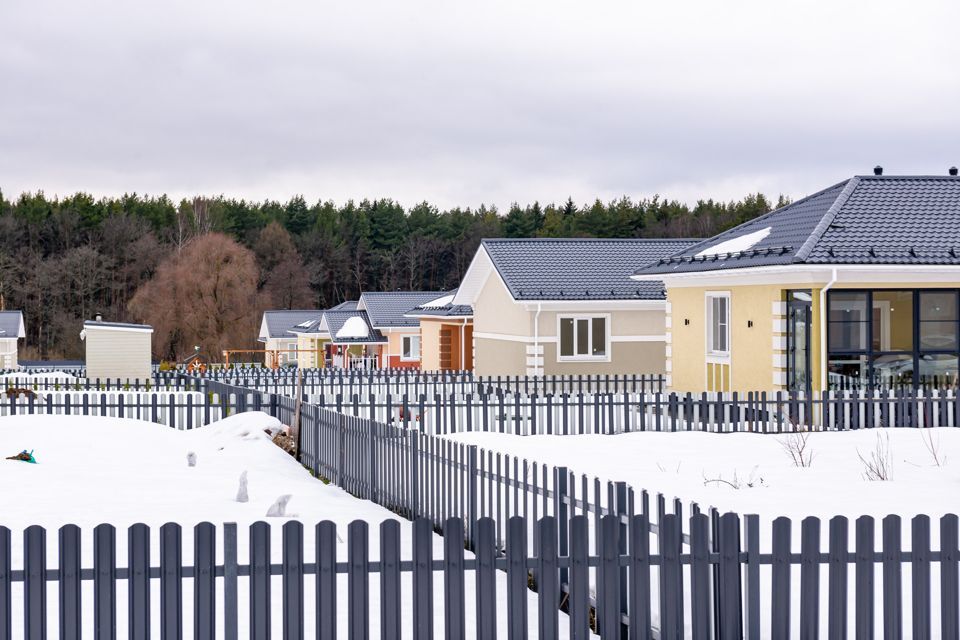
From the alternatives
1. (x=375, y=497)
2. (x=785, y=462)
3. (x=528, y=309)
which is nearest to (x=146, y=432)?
(x=375, y=497)

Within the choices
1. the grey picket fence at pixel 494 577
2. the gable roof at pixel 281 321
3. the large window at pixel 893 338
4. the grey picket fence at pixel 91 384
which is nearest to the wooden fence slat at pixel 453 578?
the grey picket fence at pixel 494 577

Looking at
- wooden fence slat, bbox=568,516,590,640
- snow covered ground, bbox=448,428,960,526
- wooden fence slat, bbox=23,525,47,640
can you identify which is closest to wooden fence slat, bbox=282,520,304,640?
wooden fence slat, bbox=23,525,47,640

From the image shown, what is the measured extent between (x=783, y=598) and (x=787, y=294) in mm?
15616

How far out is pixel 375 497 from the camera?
1391 centimetres

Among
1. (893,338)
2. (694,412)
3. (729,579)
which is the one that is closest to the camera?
(729,579)

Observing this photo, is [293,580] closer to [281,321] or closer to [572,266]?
[572,266]

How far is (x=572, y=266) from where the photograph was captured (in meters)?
34.2

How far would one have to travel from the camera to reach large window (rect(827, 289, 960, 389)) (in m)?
21.5

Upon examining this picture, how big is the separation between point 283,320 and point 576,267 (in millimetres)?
47545

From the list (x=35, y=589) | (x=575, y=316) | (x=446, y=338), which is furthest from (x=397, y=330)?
(x=35, y=589)

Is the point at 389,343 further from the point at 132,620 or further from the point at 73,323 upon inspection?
the point at 132,620

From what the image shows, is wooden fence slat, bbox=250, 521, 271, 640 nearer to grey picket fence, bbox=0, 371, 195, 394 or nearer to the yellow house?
the yellow house

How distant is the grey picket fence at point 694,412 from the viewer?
19.2 m

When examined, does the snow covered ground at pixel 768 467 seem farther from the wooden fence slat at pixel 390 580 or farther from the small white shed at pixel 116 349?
the small white shed at pixel 116 349
